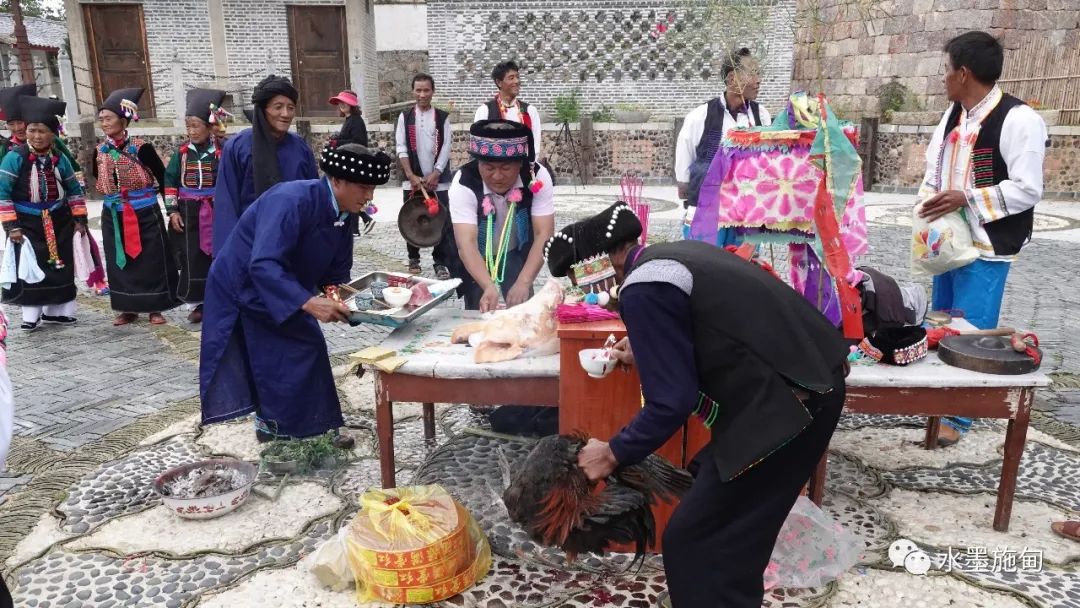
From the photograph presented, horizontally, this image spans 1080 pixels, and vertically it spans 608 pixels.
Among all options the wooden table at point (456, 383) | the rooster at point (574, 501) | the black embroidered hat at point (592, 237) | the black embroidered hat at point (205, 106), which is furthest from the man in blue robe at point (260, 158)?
the rooster at point (574, 501)

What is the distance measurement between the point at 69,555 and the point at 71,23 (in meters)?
18.0

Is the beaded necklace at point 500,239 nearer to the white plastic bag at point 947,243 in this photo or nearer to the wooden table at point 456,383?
the wooden table at point 456,383

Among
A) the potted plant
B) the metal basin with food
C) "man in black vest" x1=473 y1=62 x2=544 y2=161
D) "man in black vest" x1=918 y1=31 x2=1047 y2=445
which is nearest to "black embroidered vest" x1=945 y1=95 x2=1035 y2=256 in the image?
"man in black vest" x1=918 y1=31 x2=1047 y2=445

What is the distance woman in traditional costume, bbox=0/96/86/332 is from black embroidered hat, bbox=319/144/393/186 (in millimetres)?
3972

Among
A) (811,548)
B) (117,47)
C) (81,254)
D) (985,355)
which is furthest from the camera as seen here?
(117,47)

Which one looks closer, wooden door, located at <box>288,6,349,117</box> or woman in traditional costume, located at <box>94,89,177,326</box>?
woman in traditional costume, located at <box>94,89,177,326</box>

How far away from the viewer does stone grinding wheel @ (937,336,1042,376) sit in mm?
3199

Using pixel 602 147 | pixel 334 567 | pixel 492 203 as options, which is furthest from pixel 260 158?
pixel 602 147

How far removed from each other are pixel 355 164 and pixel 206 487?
1.67 meters

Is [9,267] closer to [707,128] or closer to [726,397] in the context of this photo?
[707,128]

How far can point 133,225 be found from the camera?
6.61 m

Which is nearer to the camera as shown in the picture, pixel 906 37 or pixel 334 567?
pixel 334 567

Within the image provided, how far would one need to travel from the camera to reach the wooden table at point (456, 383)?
131 inches

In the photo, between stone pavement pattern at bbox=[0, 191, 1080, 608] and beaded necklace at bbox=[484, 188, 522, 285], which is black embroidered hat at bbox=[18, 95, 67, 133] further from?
beaded necklace at bbox=[484, 188, 522, 285]
